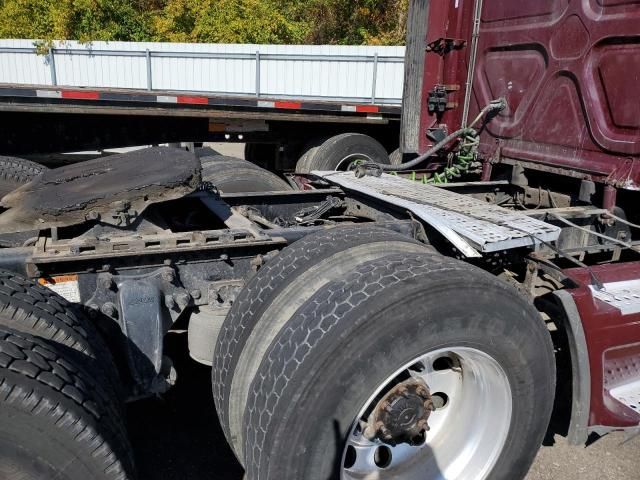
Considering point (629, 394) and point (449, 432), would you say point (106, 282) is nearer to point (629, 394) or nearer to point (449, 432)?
point (449, 432)

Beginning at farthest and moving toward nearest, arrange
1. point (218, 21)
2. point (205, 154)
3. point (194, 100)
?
point (218, 21) < point (194, 100) < point (205, 154)

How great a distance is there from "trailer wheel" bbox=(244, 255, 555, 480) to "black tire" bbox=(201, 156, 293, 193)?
90.4 inches

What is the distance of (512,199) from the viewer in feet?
13.7

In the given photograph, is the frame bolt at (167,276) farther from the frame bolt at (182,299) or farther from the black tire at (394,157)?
the black tire at (394,157)

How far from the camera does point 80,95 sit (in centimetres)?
641

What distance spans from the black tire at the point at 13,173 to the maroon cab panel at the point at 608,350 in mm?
3552

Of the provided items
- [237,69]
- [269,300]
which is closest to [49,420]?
[269,300]

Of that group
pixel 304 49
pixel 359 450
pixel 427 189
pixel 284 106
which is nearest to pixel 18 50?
pixel 304 49

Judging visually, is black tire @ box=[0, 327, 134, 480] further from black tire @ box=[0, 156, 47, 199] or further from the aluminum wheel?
black tire @ box=[0, 156, 47, 199]

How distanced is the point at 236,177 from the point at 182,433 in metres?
1.97

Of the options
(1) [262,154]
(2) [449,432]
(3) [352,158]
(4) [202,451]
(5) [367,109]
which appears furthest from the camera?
(1) [262,154]

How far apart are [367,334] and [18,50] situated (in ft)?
48.6

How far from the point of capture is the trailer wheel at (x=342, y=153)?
7.03 meters

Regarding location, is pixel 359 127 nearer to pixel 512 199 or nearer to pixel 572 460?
pixel 512 199
